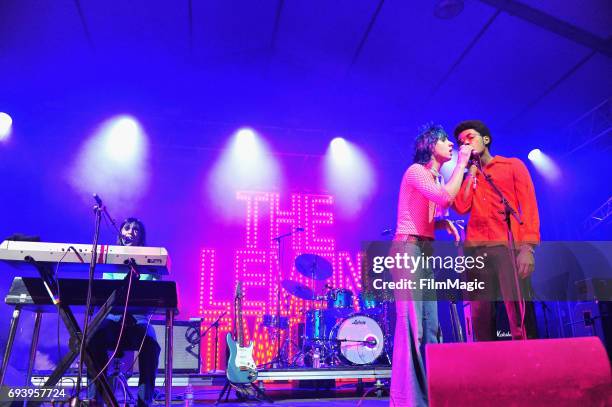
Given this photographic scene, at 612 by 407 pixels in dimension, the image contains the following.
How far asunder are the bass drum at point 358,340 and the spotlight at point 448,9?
3.94 metres

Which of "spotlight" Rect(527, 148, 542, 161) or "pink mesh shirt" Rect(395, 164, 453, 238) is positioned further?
"spotlight" Rect(527, 148, 542, 161)

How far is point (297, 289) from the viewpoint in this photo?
680 cm

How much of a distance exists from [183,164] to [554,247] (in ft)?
19.8

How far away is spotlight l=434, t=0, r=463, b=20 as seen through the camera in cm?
556

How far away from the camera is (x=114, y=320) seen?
3738mm

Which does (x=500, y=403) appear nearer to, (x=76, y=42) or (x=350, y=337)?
(x=350, y=337)

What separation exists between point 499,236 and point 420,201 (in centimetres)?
51

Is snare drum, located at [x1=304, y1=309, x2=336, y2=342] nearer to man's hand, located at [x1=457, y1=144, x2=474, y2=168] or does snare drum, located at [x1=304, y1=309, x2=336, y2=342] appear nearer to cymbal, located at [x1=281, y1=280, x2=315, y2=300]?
cymbal, located at [x1=281, y1=280, x2=315, y2=300]

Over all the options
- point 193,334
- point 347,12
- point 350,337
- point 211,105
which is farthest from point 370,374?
point 211,105

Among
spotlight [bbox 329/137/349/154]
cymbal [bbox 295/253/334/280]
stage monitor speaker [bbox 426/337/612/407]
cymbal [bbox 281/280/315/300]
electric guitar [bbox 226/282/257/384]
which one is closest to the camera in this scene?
stage monitor speaker [bbox 426/337/612/407]

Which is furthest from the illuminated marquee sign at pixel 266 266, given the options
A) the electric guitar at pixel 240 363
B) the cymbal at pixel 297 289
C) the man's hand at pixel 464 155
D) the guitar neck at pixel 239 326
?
the man's hand at pixel 464 155

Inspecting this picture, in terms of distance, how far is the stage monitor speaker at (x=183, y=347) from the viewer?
5.63 metres

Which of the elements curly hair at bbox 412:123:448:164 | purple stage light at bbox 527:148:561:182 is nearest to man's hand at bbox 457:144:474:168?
curly hair at bbox 412:123:448:164

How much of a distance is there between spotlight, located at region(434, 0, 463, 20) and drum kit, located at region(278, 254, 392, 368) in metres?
3.55
